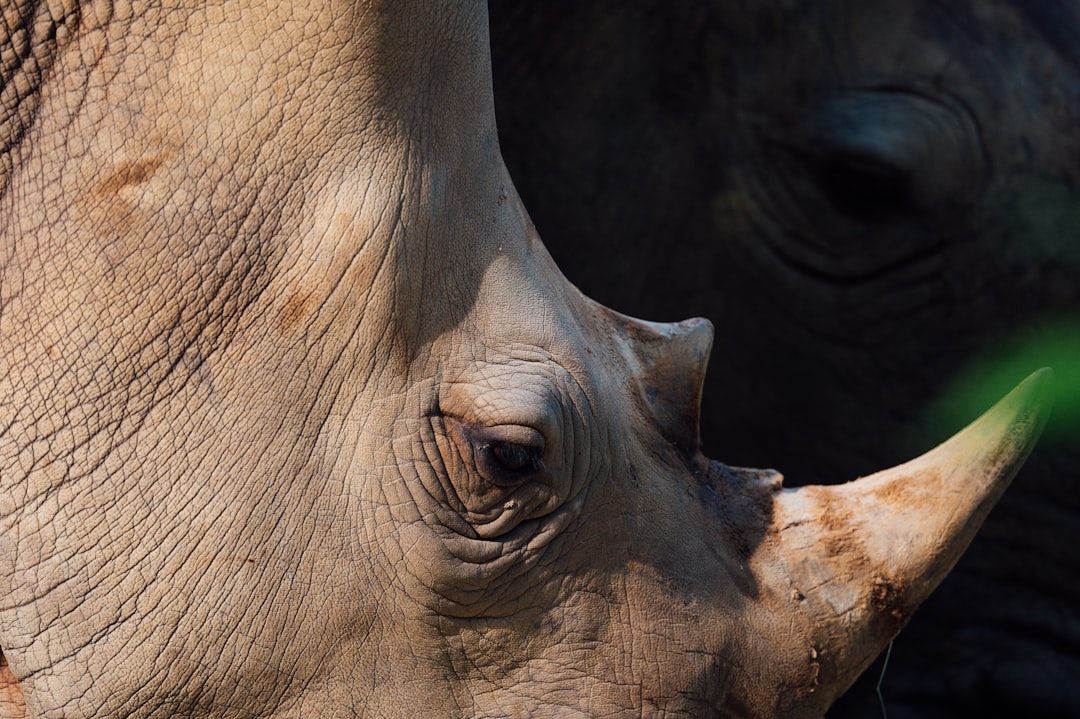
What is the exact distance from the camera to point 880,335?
3723 millimetres

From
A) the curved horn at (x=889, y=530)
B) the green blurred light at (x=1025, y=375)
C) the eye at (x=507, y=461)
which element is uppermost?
the eye at (x=507, y=461)

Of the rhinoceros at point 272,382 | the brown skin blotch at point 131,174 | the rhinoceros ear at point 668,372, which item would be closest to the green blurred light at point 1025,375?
the rhinoceros ear at point 668,372

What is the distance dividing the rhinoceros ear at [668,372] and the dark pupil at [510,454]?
0.32m

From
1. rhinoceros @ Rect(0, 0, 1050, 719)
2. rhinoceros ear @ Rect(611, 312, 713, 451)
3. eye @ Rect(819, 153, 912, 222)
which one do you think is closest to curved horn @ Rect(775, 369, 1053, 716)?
rhinoceros ear @ Rect(611, 312, 713, 451)

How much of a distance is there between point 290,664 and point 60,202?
0.71m

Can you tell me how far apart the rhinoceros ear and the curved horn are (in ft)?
0.74

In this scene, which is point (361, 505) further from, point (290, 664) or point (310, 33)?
point (310, 33)

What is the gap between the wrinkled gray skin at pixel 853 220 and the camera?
11.6ft

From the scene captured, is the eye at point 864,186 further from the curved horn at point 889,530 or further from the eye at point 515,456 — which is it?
the eye at point 515,456

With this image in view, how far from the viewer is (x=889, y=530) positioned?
2.28m

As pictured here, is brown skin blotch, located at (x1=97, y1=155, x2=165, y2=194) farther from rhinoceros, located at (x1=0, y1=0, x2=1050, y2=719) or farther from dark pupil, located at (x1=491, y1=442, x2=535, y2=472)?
dark pupil, located at (x1=491, y1=442, x2=535, y2=472)

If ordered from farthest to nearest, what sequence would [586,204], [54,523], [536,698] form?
[586,204] → [536,698] → [54,523]

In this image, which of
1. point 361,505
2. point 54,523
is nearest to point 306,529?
point 361,505

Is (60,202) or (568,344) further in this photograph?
(568,344)
